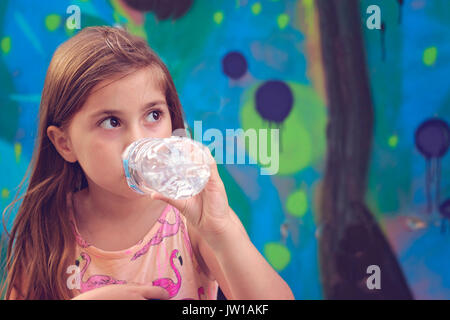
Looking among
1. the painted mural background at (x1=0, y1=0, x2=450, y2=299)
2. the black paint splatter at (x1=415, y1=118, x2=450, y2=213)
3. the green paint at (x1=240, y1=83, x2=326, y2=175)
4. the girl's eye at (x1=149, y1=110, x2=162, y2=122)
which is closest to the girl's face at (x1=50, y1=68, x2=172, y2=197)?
the girl's eye at (x1=149, y1=110, x2=162, y2=122)

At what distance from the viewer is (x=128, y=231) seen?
3.56 ft

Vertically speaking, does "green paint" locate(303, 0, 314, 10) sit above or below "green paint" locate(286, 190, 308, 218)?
above

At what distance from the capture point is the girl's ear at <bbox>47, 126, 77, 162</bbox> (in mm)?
1046

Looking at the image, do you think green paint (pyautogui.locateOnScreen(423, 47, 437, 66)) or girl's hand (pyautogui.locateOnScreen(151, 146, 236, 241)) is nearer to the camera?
girl's hand (pyautogui.locateOnScreen(151, 146, 236, 241))

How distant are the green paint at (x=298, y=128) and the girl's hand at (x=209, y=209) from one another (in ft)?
0.71

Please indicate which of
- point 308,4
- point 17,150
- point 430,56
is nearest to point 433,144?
point 430,56

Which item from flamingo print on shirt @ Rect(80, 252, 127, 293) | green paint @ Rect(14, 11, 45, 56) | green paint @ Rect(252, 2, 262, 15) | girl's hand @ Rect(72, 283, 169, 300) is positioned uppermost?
green paint @ Rect(252, 2, 262, 15)

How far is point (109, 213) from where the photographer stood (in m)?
1.10

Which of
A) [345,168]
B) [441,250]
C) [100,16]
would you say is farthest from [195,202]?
[441,250]

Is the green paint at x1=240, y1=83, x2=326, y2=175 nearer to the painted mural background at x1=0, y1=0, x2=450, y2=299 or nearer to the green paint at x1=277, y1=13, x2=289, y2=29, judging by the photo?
the painted mural background at x1=0, y1=0, x2=450, y2=299

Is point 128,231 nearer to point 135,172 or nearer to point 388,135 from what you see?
point 135,172

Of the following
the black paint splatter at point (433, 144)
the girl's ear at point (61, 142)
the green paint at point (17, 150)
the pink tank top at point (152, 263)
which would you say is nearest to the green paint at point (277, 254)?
the pink tank top at point (152, 263)

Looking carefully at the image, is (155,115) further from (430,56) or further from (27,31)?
(430,56)

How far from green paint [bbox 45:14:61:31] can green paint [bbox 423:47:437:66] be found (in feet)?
2.86
